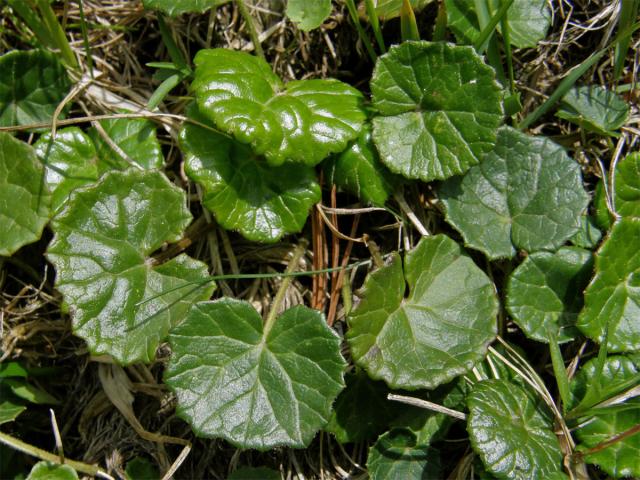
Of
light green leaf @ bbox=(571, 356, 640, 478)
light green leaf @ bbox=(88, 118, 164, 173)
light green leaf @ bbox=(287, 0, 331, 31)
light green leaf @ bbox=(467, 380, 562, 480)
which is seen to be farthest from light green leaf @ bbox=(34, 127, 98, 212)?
light green leaf @ bbox=(571, 356, 640, 478)

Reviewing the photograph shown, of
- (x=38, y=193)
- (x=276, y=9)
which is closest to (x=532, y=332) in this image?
(x=276, y=9)

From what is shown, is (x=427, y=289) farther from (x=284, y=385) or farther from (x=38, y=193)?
(x=38, y=193)

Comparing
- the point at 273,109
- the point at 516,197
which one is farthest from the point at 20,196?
the point at 516,197

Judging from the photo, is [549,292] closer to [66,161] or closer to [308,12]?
[308,12]

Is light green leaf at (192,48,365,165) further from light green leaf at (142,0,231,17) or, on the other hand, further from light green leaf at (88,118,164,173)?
light green leaf at (88,118,164,173)

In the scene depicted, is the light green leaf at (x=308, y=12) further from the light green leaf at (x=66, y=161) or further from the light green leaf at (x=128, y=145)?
the light green leaf at (x=66, y=161)

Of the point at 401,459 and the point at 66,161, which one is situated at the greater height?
the point at 66,161
